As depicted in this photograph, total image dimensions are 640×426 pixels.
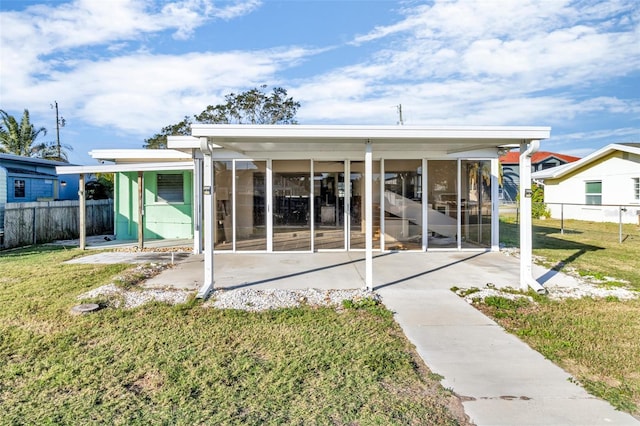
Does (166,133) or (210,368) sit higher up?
(166,133)

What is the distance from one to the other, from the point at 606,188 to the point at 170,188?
65.8 feet

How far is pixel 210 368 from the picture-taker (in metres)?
3.53

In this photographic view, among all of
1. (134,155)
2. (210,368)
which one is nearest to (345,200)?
(134,155)

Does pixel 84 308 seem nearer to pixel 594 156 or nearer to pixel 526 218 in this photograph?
pixel 526 218

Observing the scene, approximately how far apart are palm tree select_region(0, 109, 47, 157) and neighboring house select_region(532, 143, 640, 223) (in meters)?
34.5

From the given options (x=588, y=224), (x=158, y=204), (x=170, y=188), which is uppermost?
(x=170, y=188)

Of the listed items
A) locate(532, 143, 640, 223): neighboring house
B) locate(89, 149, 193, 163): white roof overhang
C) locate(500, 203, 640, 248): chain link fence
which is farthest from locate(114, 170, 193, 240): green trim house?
locate(532, 143, 640, 223): neighboring house

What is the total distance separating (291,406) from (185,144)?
7160 millimetres

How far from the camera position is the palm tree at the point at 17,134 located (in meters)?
27.4

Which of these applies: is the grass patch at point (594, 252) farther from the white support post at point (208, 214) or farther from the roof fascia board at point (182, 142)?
the roof fascia board at point (182, 142)

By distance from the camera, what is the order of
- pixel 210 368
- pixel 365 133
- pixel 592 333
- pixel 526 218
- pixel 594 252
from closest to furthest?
1. pixel 210 368
2. pixel 592 333
3. pixel 365 133
4. pixel 526 218
5. pixel 594 252

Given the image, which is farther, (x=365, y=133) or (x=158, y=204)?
(x=158, y=204)

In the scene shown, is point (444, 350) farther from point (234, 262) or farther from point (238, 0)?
point (238, 0)

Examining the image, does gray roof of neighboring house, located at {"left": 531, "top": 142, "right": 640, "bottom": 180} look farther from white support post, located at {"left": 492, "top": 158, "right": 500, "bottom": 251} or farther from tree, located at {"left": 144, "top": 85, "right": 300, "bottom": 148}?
tree, located at {"left": 144, "top": 85, "right": 300, "bottom": 148}
